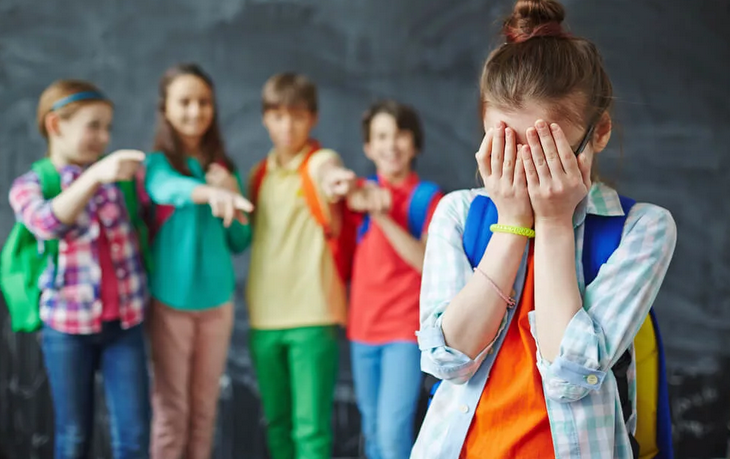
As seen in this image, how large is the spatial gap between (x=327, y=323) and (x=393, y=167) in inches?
23.0

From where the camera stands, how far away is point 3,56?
114 inches

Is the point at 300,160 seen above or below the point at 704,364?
above

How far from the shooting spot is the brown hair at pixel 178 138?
2363mm

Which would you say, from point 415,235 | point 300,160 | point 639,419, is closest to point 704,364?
point 415,235

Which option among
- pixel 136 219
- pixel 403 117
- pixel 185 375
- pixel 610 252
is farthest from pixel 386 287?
pixel 610 252

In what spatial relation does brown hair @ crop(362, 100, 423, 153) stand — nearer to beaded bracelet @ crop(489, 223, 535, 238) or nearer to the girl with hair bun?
the girl with hair bun

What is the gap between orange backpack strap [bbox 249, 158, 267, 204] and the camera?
2.48 meters

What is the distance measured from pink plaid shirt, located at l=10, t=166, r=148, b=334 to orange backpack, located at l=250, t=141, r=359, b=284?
1.63ft

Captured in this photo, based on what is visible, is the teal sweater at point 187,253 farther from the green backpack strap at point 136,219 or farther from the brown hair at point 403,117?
the brown hair at point 403,117

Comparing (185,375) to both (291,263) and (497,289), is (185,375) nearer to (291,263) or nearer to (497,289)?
(291,263)

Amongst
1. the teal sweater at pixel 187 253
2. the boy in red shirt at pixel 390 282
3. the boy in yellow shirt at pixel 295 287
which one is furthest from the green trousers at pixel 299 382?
the teal sweater at pixel 187 253

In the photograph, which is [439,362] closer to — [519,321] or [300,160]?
[519,321]

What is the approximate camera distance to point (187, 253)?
91.0 inches

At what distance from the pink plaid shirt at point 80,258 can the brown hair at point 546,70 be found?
1517 mm
